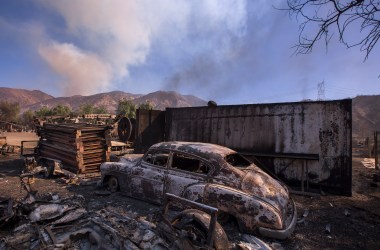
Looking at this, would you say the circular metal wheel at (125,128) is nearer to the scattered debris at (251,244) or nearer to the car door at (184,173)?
the car door at (184,173)

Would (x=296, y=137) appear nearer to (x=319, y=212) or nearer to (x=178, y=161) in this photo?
(x=319, y=212)

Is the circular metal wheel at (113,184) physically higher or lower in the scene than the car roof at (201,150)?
lower

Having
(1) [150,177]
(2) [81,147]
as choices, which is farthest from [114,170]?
(2) [81,147]

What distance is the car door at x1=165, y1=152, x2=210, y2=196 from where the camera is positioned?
573 centimetres

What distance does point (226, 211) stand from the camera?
5.16 meters

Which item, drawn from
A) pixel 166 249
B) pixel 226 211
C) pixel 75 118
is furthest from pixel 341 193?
pixel 75 118

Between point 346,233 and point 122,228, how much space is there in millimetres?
4755

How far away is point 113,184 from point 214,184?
3.23 meters

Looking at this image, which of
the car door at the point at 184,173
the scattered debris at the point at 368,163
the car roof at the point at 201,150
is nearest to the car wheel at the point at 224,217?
the car door at the point at 184,173

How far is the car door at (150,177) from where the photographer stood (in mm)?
6285

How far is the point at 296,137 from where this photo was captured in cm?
935

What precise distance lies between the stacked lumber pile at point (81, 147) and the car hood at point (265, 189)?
6904 millimetres

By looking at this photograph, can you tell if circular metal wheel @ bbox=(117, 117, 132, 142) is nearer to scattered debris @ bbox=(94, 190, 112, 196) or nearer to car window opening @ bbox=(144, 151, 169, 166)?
scattered debris @ bbox=(94, 190, 112, 196)

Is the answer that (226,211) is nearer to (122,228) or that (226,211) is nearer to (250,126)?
(122,228)
